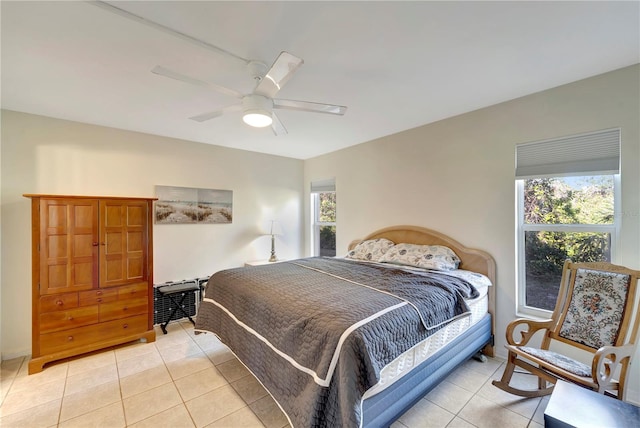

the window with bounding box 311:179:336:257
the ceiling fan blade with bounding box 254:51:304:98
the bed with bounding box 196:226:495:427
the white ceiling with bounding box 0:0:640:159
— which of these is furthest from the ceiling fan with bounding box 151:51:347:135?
the window with bounding box 311:179:336:257

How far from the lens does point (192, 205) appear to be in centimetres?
379

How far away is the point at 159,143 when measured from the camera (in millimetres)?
3531

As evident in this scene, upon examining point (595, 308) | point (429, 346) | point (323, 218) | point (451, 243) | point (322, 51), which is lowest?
point (429, 346)

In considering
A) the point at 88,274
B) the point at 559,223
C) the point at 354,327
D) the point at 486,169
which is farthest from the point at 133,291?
the point at 559,223

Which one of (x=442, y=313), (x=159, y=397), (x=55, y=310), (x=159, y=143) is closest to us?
(x=442, y=313)

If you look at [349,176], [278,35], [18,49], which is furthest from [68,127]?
[349,176]

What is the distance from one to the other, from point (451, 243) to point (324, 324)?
6.68ft

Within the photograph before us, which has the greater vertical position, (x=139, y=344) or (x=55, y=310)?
(x=55, y=310)

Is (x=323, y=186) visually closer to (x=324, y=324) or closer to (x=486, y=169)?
(x=486, y=169)

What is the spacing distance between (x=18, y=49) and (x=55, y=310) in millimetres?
2173

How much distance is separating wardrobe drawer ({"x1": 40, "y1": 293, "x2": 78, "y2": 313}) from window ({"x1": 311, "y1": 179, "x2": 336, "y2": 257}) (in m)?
3.32

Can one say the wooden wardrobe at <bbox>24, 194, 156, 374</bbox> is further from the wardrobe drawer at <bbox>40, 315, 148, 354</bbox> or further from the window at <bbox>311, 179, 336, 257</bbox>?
the window at <bbox>311, 179, 336, 257</bbox>

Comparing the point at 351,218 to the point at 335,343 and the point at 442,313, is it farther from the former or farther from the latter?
the point at 335,343

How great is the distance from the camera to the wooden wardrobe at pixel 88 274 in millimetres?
2453
